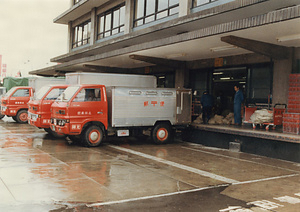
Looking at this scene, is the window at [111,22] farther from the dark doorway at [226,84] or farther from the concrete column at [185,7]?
the dark doorway at [226,84]

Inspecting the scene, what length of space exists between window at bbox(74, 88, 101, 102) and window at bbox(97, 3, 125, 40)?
12272 mm

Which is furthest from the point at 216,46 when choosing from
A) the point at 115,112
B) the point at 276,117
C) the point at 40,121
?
the point at 40,121

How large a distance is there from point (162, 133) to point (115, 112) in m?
2.28

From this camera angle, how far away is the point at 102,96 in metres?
12.3

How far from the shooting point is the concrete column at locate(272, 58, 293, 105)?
502 inches

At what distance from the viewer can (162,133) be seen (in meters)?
13.5

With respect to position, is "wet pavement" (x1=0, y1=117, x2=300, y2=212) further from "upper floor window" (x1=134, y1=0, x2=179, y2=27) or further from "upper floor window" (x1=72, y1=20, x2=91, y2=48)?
"upper floor window" (x1=72, y1=20, x2=91, y2=48)

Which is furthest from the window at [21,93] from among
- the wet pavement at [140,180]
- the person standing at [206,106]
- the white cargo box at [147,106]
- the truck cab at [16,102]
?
the person standing at [206,106]

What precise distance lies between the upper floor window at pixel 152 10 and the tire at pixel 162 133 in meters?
7.13

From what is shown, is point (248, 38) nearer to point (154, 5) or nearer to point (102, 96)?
point (102, 96)

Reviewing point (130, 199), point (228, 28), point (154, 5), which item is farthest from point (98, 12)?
point (130, 199)

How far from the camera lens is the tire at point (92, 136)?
12.0m

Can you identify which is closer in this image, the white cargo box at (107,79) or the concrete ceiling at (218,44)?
the concrete ceiling at (218,44)

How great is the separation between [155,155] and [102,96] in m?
3.10
